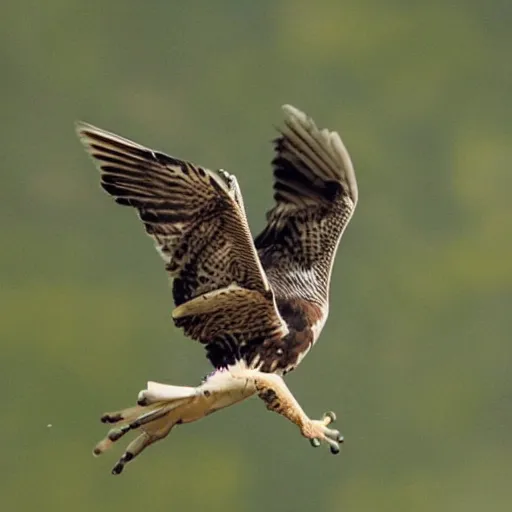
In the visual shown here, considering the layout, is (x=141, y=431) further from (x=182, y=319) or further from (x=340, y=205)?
(x=340, y=205)

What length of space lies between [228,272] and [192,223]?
18 cm

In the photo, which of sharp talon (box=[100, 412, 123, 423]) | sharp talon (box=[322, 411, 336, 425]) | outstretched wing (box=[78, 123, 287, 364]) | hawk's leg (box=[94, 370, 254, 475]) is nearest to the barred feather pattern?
outstretched wing (box=[78, 123, 287, 364])

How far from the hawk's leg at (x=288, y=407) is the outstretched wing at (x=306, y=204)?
49 cm

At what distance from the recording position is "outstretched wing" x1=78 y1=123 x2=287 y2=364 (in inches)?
130

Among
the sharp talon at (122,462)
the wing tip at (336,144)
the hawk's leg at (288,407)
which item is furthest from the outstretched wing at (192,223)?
the wing tip at (336,144)

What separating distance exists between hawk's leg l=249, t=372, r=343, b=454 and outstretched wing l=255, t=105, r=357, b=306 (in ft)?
1.60

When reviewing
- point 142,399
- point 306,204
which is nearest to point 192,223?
point 142,399

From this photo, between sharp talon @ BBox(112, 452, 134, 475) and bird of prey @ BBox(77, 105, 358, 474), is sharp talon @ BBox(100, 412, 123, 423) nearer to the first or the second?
bird of prey @ BBox(77, 105, 358, 474)

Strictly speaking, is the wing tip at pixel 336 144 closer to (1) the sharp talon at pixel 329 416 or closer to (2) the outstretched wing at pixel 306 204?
(2) the outstretched wing at pixel 306 204

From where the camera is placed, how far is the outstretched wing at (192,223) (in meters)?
3.31

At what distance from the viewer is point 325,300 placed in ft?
13.0

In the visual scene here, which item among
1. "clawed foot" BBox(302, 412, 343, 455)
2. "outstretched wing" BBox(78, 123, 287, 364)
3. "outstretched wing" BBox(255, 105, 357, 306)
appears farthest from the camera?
"outstretched wing" BBox(255, 105, 357, 306)

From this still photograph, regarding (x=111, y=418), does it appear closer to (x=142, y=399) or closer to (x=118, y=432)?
(x=118, y=432)

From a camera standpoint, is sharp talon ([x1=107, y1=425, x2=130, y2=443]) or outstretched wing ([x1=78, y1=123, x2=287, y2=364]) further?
sharp talon ([x1=107, y1=425, x2=130, y2=443])
